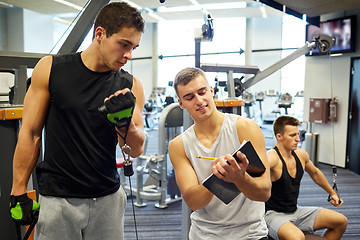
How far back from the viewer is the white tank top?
60.9 inches

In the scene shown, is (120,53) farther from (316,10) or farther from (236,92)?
(316,10)

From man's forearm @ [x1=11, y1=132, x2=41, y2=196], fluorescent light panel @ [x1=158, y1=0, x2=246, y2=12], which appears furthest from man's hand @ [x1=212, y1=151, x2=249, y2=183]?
fluorescent light panel @ [x1=158, y1=0, x2=246, y2=12]

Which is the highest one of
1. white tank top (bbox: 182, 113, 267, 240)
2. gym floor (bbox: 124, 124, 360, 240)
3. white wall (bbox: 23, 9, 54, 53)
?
white wall (bbox: 23, 9, 54, 53)

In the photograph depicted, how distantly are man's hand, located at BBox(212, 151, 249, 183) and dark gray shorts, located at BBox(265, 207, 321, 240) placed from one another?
139 centimetres

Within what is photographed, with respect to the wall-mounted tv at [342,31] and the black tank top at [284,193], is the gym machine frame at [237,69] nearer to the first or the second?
the black tank top at [284,193]

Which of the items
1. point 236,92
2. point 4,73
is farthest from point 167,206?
point 4,73

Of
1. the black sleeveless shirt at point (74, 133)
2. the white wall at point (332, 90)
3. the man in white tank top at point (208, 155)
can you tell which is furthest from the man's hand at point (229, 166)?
the white wall at point (332, 90)

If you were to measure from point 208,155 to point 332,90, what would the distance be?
5.31m

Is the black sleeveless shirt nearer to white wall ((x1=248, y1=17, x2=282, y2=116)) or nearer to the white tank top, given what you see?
the white tank top

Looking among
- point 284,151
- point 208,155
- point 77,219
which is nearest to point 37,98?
point 77,219

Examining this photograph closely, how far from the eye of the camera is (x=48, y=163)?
1380mm

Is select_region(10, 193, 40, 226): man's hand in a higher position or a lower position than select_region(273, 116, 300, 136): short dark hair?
lower

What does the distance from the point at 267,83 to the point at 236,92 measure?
28.9ft

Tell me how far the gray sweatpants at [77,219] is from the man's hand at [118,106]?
38 centimetres
